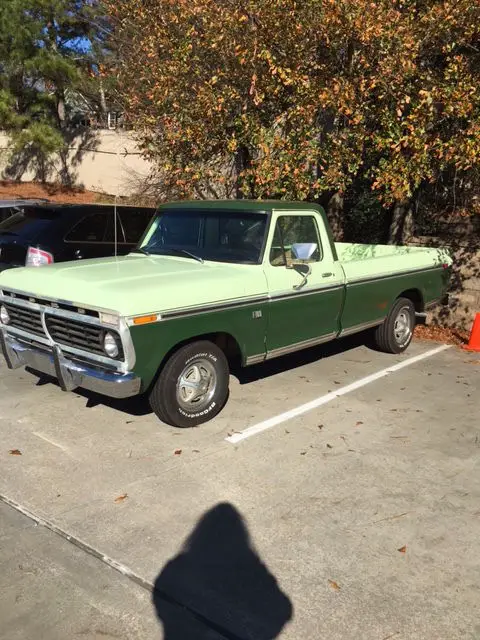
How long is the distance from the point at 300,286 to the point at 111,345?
2152 mm

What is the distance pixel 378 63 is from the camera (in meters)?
6.97

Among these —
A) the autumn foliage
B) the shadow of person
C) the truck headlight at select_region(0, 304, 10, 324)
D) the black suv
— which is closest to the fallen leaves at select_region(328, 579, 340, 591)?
the shadow of person

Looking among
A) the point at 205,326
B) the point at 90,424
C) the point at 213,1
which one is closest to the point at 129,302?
the point at 205,326

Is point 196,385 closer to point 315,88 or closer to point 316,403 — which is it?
point 316,403

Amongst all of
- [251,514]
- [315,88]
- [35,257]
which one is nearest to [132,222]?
[35,257]

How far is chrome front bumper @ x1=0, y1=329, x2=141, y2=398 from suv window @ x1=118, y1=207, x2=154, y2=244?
3.90 m

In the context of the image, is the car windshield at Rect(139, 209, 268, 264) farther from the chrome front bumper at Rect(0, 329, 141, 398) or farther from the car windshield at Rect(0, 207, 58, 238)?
the car windshield at Rect(0, 207, 58, 238)

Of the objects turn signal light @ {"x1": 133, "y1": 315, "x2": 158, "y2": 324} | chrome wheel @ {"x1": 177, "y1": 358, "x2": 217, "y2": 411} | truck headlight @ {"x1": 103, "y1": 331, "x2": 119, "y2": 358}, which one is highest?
turn signal light @ {"x1": 133, "y1": 315, "x2": 158, "y2": 324}

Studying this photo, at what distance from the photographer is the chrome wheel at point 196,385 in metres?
4.90

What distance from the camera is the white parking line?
197 inches

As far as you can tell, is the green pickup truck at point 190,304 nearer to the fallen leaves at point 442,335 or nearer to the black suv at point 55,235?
the black suv at point 55,235

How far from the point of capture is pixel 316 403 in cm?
580

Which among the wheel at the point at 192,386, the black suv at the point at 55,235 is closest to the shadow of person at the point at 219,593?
the wheel at the point at 192,386

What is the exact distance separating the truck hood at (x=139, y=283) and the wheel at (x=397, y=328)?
266 cm
